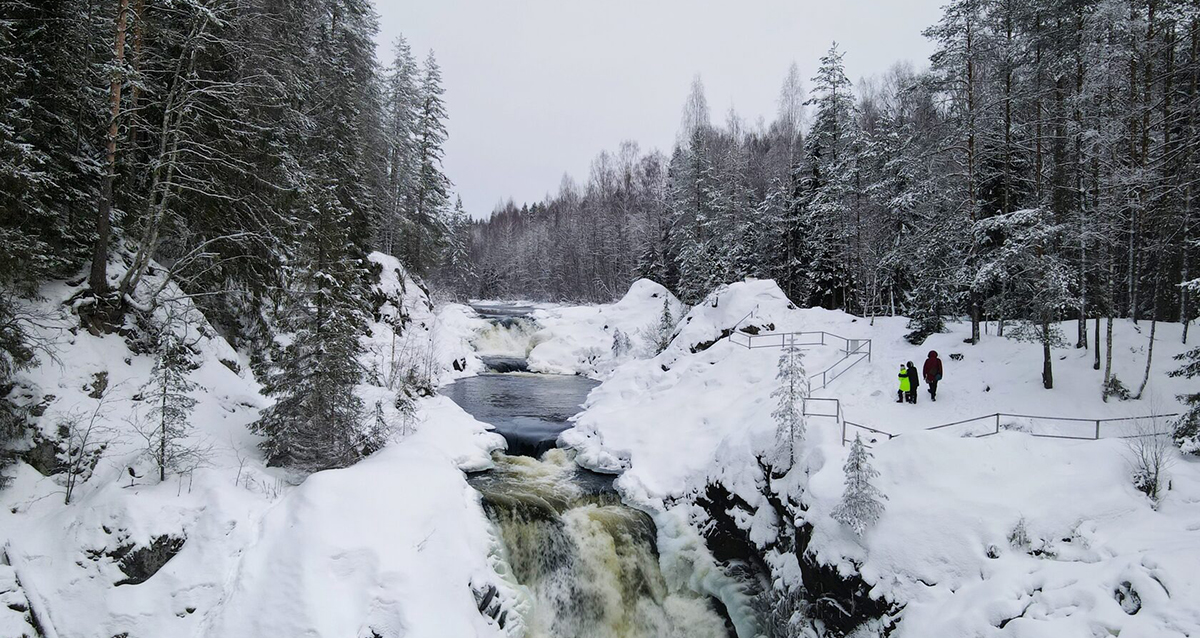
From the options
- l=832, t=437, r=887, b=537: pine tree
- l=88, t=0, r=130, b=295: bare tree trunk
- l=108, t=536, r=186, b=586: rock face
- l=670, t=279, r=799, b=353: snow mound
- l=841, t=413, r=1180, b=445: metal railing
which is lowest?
l=108, t=536, r=186, b=586: rock face

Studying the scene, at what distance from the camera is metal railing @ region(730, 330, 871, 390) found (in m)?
18.9

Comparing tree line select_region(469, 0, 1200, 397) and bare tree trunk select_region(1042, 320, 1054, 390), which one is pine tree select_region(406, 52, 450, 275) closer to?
tree line select_region(469, 0, 1200, 397)

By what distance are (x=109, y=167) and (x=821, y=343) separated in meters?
22.3

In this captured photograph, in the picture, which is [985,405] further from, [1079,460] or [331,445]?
[331,445]

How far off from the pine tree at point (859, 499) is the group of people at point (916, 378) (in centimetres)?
693

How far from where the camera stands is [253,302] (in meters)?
16.7

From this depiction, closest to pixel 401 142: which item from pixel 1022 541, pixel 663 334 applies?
pixel 663 334

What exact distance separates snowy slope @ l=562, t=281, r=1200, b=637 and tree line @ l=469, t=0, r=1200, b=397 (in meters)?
1.18

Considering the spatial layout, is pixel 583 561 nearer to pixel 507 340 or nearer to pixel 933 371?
pixel 933 371

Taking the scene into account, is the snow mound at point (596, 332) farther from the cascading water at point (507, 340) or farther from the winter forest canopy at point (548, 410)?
the winter forest canopy at point (548, 410)

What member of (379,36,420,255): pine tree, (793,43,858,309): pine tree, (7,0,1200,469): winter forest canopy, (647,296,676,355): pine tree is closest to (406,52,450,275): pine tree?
(379,36,420,255): pine tree

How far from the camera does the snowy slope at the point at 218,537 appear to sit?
25.9 feet

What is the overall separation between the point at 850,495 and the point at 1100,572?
3.30 meters

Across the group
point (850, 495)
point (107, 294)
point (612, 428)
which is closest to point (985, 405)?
point (850, 495)
